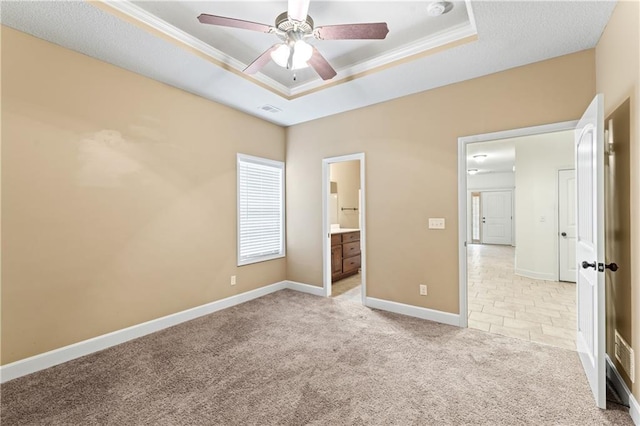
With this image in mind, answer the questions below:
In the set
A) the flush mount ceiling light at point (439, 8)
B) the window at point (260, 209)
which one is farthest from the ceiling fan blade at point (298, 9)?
the window at point (260, 209)

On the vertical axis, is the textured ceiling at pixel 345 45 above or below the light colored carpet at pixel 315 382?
above

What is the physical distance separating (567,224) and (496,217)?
19.6 feet

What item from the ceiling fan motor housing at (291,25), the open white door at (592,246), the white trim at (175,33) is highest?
the white trim at (175,33)

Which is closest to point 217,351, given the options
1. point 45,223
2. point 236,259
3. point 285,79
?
point 236,259

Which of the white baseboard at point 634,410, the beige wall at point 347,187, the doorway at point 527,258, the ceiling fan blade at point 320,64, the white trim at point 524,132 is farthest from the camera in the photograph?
the beige wall at point 347,187

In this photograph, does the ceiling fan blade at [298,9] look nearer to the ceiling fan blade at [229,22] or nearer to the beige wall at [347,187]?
the ceiling fan blade at [229,22]

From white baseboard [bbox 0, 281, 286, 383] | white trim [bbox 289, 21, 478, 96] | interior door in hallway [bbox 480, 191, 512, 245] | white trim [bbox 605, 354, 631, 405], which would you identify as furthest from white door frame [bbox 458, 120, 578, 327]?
interior door in hallway [bbox 480, 191, 512, 245]

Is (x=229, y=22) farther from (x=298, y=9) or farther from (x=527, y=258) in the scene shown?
(x=527, y=258)

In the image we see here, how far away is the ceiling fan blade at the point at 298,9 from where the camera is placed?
1832 millimetres

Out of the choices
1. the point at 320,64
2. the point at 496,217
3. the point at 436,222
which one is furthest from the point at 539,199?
the point at 496,217

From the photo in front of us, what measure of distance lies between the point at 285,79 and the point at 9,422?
3905 mm

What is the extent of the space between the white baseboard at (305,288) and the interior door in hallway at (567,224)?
4576mm

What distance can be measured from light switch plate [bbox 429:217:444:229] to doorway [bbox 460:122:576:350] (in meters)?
0.23

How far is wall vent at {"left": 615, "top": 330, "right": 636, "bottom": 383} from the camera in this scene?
182cm
